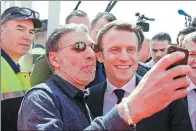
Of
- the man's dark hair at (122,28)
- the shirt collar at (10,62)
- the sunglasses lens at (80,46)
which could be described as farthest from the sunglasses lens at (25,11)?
the sunglasses lens at (80,46)

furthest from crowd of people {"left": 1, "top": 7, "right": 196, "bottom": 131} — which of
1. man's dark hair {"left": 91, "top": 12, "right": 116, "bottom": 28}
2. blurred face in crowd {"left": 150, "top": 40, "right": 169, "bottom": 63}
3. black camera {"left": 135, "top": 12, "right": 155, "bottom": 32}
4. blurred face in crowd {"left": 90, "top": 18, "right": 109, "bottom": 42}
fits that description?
black camera {"left": 135, "top": 12, "right": 155, "bottom": 32}

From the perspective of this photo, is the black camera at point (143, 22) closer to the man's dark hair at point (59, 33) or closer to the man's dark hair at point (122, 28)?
the man's dark hair at point (122, 28)

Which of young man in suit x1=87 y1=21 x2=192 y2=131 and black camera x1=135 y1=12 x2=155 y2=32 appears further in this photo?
black camera x1=135 y1=12 x2=155 y2=32

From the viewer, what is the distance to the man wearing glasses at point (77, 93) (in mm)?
1113

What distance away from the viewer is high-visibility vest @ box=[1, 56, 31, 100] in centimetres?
221

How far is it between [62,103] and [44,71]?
46.4 inches

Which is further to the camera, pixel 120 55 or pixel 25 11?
pixel 25 11

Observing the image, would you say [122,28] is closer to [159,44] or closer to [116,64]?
[116,64]

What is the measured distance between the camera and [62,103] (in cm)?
159

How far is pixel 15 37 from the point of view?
2.56m

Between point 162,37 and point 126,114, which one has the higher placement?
point 126,114

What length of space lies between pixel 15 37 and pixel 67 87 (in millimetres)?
975

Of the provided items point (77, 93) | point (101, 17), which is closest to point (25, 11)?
point (77, 93)

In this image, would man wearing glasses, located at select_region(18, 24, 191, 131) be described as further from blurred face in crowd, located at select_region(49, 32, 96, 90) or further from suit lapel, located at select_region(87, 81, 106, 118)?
suit lapel, located at select_region(87, 81, 106, 118)
